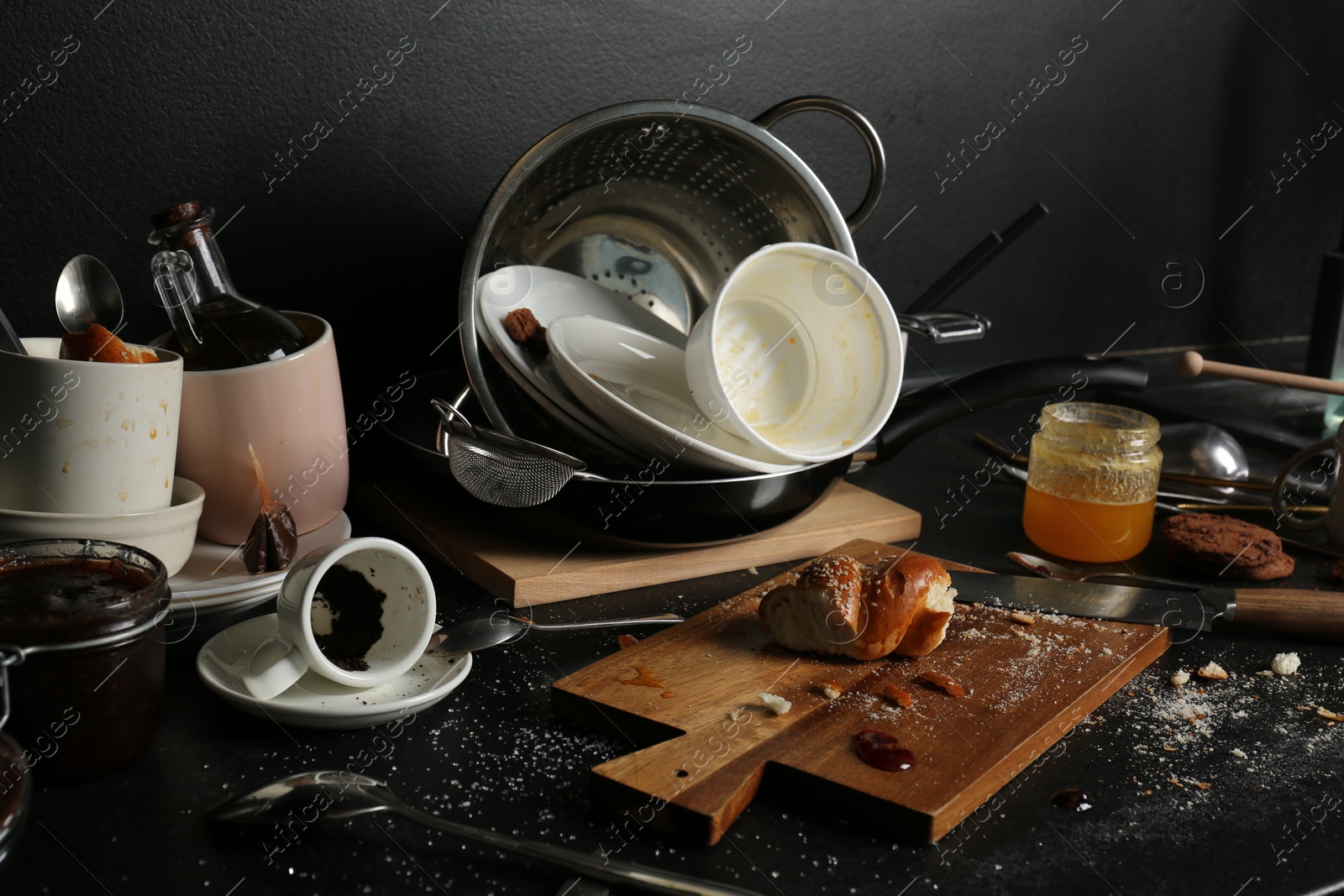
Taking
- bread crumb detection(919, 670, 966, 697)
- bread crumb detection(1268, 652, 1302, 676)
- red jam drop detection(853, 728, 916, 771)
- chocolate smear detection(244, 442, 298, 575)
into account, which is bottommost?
bread crumb detection(1268, 652, 1302, 676)

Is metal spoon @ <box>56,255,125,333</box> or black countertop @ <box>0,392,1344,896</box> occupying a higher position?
metal spoon @ <box>56,255,125,333</box>

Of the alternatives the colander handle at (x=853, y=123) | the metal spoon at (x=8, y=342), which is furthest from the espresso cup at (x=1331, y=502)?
the metal spoon at (x=8, y=342)

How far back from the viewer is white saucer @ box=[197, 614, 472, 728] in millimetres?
684

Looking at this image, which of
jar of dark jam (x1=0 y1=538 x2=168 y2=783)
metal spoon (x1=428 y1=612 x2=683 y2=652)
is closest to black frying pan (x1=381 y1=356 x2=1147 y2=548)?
metal spoon (x1=428 y1=612 x2=683 y2=652)

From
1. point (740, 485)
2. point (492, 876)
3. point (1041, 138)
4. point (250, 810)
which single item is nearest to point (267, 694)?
point (250, 810)

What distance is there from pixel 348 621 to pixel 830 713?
0.35 metres

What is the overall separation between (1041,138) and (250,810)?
1.46 meters

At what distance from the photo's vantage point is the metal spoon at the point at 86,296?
88cm

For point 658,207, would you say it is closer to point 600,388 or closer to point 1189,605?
point 600,388

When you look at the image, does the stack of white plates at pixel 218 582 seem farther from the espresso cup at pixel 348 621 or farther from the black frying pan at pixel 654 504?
the black frying pan at pixel 654 504

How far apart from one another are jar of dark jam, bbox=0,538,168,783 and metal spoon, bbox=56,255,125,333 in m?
0.29

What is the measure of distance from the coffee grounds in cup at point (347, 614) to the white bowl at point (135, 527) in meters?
0.13

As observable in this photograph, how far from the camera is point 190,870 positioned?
57 cm

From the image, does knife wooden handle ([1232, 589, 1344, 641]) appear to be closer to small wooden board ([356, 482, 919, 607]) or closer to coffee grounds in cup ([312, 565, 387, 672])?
small wooden board ([356, 482, 919, 607])
